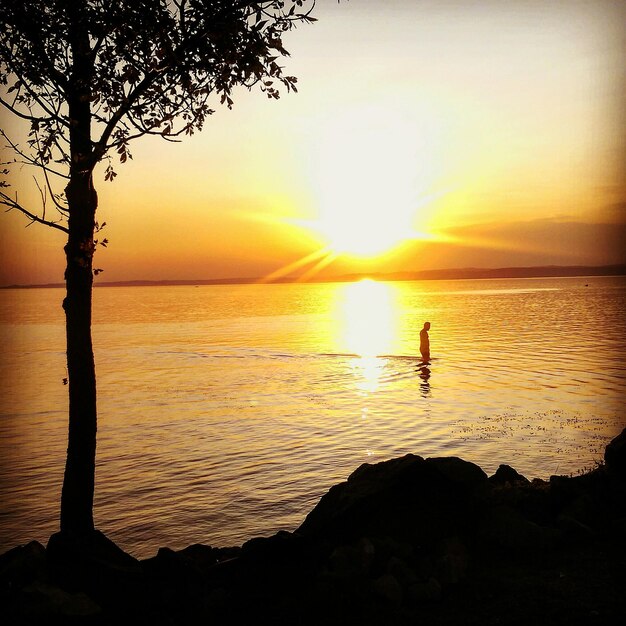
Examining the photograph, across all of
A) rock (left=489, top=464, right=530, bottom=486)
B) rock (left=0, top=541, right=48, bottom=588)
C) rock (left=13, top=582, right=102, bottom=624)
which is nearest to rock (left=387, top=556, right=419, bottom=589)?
rock (left=13, top=582, right=102, bottom=624)

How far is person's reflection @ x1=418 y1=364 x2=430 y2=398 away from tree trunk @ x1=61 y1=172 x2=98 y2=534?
2288 centimetres

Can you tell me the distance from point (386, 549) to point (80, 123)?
8418 mm

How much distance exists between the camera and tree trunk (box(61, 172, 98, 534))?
11.0m

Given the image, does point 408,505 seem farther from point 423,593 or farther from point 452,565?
point 423,593

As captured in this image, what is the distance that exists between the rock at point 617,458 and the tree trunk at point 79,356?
9438 millimetres

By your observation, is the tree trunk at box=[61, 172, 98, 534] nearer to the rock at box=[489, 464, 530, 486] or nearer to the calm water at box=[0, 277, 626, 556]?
the calm water at box=[0, 277, 626, 556]

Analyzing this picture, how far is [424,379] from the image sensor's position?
3816 centimetres

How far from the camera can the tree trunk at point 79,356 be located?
11.0 meters

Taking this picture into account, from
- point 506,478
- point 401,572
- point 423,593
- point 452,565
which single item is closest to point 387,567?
point 401,572

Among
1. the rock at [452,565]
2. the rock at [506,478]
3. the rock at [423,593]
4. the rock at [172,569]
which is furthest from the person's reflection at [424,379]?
the rock at [423,593]

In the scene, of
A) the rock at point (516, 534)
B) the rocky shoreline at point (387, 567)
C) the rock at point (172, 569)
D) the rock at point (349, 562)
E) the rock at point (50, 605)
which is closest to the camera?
the rock at point (50, 605)

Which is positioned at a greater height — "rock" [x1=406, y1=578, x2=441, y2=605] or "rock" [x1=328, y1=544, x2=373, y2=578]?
"rock" [x1=328, y1=544, x2=373, y2=578]

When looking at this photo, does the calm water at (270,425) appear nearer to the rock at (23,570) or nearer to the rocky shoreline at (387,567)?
the rock at (23,570)

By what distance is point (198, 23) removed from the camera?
10992 millimetres
